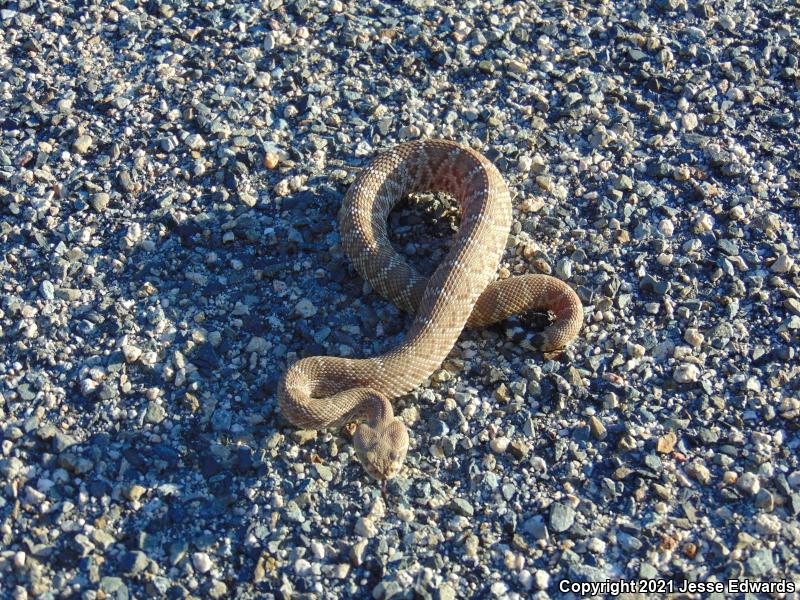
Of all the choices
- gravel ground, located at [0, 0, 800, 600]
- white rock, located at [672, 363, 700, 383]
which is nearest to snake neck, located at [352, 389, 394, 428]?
gravel ground, located at [0, 0, 800, 600]

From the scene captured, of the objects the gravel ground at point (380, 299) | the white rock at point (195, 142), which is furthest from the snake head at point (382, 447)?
the white rock at point (195, 142)

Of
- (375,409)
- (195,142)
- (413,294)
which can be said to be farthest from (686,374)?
(195,142)

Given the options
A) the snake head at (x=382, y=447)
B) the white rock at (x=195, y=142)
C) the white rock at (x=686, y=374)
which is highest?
the white rock at (x=195, y=142)

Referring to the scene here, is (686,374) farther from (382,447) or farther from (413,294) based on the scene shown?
(382,447)

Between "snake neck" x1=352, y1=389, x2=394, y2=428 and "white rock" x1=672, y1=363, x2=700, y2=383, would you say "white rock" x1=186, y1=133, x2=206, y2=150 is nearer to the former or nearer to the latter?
"snake neck" x1=352, y1=389, x2=394, y2=428

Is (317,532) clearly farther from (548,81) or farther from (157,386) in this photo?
(548,81)

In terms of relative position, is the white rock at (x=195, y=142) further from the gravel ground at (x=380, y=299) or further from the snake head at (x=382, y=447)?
the snake head at (x=382, y=447)

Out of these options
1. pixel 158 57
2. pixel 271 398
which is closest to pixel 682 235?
pixel 271 398
